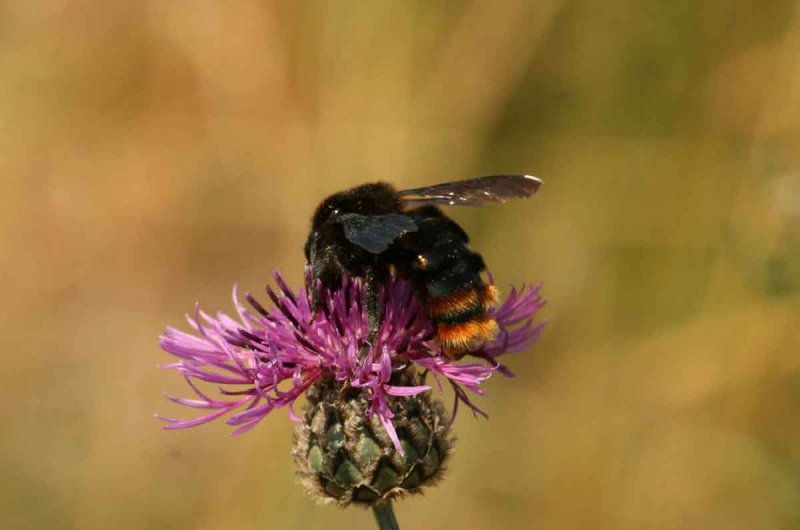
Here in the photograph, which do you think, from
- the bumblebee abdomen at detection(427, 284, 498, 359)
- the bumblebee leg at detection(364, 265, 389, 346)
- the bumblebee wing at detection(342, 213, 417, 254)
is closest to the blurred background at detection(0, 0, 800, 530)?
the bumblebee abdomen at detection(427, 284, 498, 359)

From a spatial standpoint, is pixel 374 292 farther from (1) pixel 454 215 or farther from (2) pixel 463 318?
(1) pixel 454 215

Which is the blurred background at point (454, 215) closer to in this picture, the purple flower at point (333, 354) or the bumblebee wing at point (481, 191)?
the bumblebee wing at point (481, 191)

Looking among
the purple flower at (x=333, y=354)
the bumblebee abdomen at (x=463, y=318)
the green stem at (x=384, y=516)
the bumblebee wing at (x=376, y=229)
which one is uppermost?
the bumblebee wing at (x=376, y=229)

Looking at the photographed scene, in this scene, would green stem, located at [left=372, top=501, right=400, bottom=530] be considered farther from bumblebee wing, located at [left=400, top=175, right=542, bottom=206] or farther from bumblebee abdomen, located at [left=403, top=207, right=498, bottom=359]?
bumblebee wing, located at [left=400, top=175, right=542, bottom=206]

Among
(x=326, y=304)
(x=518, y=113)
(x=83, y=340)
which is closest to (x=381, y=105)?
(x=518, y=113)

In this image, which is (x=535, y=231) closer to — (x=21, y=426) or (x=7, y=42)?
(x=21, y=426)

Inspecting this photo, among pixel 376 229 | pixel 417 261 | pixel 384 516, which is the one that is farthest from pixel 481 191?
pixel 384 516

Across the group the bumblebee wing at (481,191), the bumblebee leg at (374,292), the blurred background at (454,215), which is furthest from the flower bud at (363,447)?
the blurred background at (454,215)
